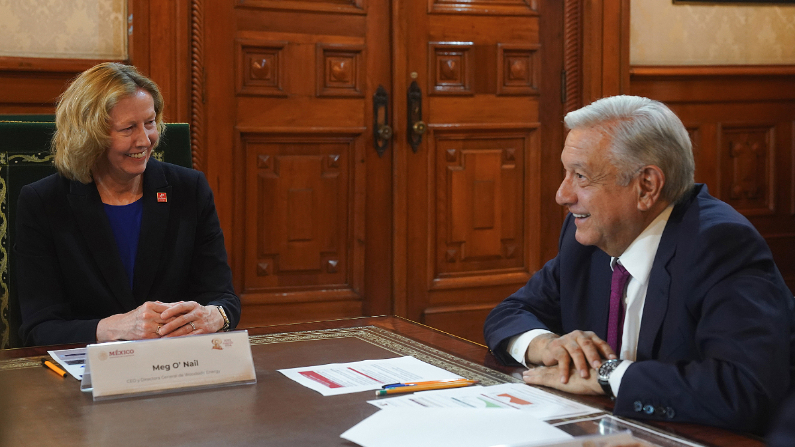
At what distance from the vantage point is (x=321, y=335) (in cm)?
193

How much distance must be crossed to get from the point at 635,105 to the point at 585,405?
0.64 m

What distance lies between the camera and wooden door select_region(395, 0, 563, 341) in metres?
4.21

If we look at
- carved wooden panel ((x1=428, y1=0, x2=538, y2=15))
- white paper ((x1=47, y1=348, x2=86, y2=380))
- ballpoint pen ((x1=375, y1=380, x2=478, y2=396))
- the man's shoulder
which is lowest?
white paper ((x1=47, y1=348, x2=86, y2=380))

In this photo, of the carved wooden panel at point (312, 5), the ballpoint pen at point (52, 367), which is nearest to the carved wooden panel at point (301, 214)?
the carved wooden panel at point (312, 5)

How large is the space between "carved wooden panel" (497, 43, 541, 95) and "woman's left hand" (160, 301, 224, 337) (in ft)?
8.75

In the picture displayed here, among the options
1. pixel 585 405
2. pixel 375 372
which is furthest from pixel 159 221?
pixel 585 405

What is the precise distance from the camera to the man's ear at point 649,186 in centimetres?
171

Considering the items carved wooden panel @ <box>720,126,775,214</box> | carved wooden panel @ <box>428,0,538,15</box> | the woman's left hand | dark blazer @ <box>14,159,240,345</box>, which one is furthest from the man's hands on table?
carved wooden panel @ <box>720,126,775,214</box>

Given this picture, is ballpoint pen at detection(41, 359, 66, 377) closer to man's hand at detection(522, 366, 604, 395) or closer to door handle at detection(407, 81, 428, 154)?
man's hand at detection(522, 366, 604, 395)

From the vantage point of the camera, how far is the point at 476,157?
14.2 ft

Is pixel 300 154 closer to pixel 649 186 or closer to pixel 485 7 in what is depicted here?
pixel 485 7

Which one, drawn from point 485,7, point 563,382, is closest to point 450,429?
point 563,382

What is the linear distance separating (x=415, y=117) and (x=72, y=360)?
270 cm

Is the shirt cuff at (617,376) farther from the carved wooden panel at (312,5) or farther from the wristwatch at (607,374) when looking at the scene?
the carved wooden panel at (312,5)
